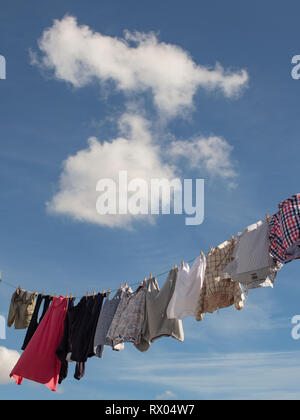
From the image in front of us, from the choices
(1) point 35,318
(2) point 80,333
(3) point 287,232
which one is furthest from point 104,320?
(3) point 287,232

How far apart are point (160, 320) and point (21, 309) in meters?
4.40

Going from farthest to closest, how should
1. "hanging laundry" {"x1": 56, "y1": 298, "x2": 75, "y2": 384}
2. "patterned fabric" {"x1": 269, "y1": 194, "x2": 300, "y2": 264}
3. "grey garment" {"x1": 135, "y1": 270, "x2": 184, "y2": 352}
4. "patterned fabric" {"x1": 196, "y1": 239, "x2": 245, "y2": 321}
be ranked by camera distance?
1. "hanging laundry" {"x1": 56, "y1": 298, "x2": 75, "y2": 384}
2. "grey garment" {"x1": 135, "y1": 270, "x2": 184, "y2": 352}
3. "patterned fabric" {"x1": 196, "y1": 239, "x2": 245, "y2": 321}
4. "patterned fabric" {"x1": 269, "y1": 194, "x2": 300, "y2": 264}

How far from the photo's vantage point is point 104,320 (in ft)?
26.0

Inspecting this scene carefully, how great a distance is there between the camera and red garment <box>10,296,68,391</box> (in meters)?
8.08

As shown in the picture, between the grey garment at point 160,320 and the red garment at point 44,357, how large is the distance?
2146 mm

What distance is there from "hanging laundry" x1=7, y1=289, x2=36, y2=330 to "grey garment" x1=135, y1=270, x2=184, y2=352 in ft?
11.9

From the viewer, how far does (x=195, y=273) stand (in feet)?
21.1

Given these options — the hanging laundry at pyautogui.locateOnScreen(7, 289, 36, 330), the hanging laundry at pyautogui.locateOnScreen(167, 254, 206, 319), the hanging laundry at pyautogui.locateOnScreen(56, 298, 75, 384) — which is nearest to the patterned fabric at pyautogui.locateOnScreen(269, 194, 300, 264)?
the hanging laundry at pyautogui.locateOnScreen(167, 254, 206, 319)

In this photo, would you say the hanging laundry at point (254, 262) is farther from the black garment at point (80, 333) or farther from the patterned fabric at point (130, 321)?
the black garment at point (80, 333)

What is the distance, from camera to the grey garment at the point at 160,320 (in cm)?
675

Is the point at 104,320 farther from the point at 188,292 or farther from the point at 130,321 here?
the point at 188,292

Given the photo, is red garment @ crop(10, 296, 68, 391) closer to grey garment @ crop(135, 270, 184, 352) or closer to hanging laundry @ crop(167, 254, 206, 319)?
grey garment @ crop(135, 270, 184, 352)

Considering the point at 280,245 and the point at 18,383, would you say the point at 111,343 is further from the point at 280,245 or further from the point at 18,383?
the point at 280,245

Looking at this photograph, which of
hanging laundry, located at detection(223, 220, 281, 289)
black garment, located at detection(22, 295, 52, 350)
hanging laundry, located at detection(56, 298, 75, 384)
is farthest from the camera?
black garment, located at detection(22, 295, 52, 350)
